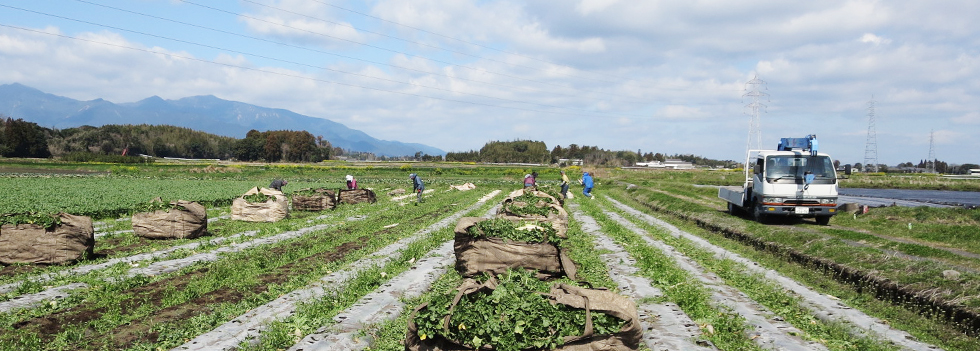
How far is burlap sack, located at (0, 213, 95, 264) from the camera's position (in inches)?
429

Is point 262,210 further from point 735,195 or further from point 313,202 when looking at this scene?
point 735,195

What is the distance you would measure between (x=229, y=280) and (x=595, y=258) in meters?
7.13

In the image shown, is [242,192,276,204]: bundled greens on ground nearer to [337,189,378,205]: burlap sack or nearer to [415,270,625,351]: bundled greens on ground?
[337,189,378,205]: burlap sack

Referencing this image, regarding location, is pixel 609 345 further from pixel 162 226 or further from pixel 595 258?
pixel 162 226

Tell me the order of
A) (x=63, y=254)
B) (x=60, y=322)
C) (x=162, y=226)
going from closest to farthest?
1. (x=60, y=322)
2. (x=63, y=254)
3. (x=162, y=226)

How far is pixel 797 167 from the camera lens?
19281 millimetres

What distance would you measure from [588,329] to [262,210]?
17235mm

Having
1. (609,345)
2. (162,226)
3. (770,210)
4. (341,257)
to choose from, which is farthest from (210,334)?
(770,210)

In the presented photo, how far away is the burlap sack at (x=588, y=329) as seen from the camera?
4879 mm

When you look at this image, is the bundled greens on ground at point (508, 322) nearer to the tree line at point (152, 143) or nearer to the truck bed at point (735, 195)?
the truck bed at point (735, 195)

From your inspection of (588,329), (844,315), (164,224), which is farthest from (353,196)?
(588,329)

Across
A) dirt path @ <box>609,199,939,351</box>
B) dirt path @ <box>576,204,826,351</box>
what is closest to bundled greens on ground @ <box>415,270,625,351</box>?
dirt path @ <box>576,204,826,351</box>

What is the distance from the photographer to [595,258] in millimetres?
11828

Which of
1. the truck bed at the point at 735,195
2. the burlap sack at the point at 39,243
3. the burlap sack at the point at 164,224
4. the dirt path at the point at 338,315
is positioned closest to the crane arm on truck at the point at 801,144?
the truck bed at the point at 735,195
